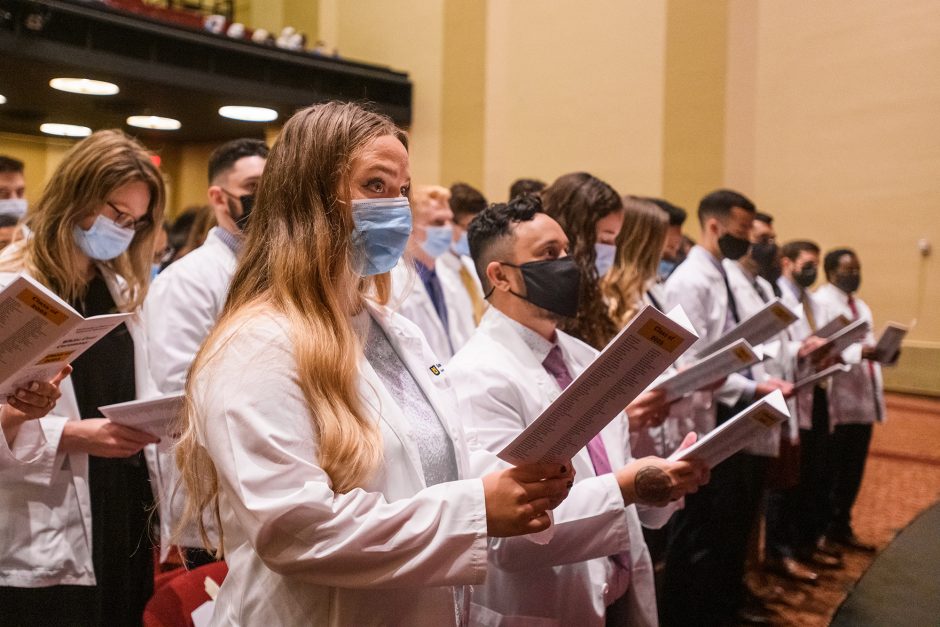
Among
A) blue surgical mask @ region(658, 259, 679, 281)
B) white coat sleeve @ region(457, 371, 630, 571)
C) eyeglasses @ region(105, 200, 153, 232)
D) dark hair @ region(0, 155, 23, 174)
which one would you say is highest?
dark hair @ region(0, 155, 23, 174)

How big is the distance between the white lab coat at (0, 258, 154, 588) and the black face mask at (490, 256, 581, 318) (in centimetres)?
125

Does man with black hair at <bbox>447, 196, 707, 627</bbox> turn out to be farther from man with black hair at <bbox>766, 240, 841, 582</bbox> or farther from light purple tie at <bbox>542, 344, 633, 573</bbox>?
man with black hair at <bbox>766, 240, 841, 582</bbox>

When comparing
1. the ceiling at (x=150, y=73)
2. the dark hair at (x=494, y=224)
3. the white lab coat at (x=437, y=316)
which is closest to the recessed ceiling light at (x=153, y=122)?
the ceiling at (x=150, y=73)

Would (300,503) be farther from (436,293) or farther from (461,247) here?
(461,247)

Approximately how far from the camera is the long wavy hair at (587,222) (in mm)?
3318

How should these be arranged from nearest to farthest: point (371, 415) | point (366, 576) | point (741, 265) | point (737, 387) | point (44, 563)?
point (366, 576)
point (371, 415)
point (44, 563)
point (737, 387)
point (741, 265)

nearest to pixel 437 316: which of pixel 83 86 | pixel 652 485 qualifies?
pixel 652 485

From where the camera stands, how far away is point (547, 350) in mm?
2414

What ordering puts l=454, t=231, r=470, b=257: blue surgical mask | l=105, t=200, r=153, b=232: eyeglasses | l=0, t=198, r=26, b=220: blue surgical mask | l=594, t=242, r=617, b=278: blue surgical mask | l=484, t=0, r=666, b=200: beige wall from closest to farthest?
l=105, t=200, r=153, b=232: eyeglasses
l=594, t=242, r=617, b=278: blue surgical mask
l=0, t=198, r=26, b=220: blue surgical mask
l=454, t=231, r=470, b=257: blue surgical mask
l=484, t=0, r=666, b=200: beige wall

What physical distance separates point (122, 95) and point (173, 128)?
2.15m

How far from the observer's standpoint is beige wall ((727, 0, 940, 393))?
27.5 ft

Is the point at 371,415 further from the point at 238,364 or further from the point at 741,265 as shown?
the point at 741,265

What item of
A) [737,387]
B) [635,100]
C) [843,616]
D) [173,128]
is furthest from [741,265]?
[173,128]

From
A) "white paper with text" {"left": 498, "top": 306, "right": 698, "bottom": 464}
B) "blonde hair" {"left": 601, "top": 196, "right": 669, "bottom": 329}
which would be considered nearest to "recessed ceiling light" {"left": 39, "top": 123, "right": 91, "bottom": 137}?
"blonde hair" {"left": 601, "top": 196, "right": 669, "bottom": 329}
